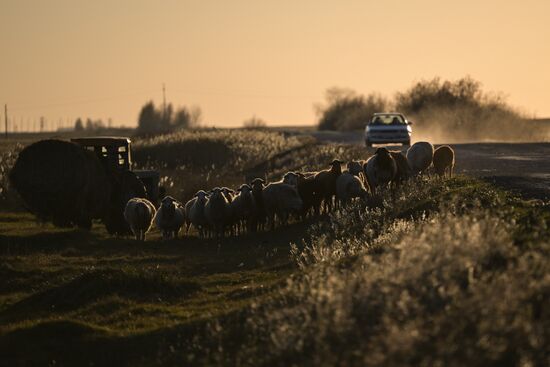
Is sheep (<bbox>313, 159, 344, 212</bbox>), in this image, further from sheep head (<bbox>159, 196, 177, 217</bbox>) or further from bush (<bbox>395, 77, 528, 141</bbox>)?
bush (<bbox>395, 77, 528, 141</bbox>)

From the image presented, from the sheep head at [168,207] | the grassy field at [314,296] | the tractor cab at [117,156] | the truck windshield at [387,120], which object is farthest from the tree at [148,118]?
the grassy field at [314,296]

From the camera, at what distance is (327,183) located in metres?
28.9

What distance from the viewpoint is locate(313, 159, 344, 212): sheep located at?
28.8 meters

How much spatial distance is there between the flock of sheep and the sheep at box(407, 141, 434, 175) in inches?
49.8

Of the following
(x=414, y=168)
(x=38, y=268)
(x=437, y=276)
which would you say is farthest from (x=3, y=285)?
(x=414, y=168)

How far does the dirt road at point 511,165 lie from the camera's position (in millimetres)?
24578

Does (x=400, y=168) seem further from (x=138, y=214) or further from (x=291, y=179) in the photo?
(x=138, y=214)

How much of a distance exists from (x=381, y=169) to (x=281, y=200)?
9.62ft

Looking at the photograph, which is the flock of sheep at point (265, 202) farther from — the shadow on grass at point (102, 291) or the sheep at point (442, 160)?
the shadow on grass at point (102, 291)

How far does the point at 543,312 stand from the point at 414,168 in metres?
20.5

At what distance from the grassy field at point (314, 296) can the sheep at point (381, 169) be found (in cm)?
256

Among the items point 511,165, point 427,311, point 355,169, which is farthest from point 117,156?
point 427,311

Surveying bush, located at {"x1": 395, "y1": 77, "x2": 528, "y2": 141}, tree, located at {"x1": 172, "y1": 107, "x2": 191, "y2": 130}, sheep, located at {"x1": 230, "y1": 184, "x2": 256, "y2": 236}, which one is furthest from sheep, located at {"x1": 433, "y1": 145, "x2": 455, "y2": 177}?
tree, located at {"x1": 172, "y1": 107, "x2": 191, "y2": 130}

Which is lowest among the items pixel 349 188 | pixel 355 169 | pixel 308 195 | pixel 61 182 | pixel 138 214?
pixel 138 214
